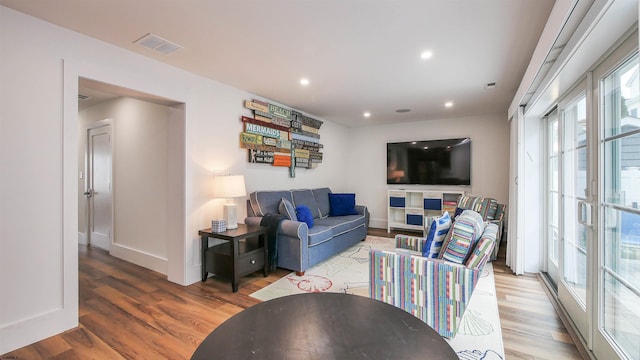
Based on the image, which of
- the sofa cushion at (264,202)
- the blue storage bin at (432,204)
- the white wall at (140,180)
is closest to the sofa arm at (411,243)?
the sofa cushion at (264,202)

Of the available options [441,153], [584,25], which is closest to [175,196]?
[584,25]

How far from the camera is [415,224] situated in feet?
17.8

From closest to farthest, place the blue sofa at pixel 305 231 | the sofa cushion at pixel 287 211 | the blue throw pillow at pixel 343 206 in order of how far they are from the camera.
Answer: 1. the blue sofa at pixel 305 231
2. the sofa cushion at pixel 287 211
3. the blue throw pillow at pixel 343 206

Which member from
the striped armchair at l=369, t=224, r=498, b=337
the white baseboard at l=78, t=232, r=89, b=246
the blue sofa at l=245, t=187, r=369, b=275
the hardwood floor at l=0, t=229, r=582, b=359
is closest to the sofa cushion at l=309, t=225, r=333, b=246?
the blue sofa at l=245, t=187, r=369, b=275

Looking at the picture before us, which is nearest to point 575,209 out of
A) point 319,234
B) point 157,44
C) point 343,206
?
point 319,234

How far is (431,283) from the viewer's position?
1.85m

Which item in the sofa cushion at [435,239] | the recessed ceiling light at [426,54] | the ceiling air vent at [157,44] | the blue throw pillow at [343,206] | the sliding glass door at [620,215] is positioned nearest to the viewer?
the sliding glass door at [620,215]

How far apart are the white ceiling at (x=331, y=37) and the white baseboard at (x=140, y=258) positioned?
2.36 meters

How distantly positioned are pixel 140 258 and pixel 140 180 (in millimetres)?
1050

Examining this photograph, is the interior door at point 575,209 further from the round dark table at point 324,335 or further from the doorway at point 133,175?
the doorway at point 133,175

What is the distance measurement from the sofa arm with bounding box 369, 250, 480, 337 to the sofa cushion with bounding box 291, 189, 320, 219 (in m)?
2.30

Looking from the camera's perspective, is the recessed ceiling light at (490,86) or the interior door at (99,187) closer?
the recessed ceiling light at (490,86)

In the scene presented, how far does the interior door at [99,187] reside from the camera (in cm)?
420

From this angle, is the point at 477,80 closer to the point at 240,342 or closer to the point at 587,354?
the point at 587,354
